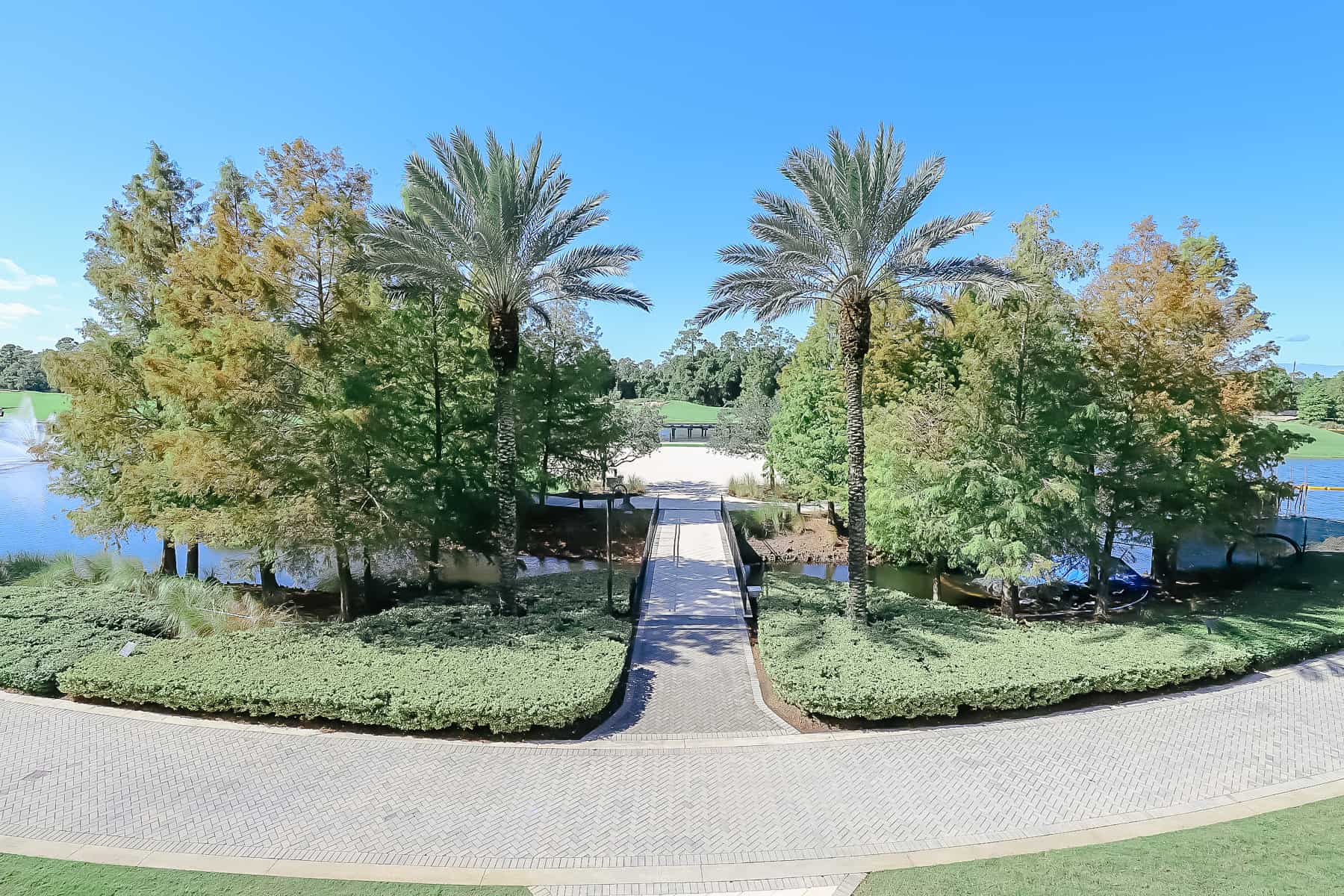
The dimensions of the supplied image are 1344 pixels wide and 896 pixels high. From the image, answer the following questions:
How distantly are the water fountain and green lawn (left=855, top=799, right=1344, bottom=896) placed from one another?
54605mm

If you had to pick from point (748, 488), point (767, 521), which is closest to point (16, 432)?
point (748, 488)

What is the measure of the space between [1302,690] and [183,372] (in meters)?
21.1

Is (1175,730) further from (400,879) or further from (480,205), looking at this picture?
(480,205)

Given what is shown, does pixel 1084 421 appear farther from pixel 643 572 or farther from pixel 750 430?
pixel 750 430

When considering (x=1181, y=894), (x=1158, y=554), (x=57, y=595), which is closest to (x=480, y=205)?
(x=57, y=595)

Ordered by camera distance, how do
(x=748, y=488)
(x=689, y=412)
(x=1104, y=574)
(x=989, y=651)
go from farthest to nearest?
(x=689, y=412) → (x=748, y=488) → (x=1104, y=574) → (x=989, y=651)

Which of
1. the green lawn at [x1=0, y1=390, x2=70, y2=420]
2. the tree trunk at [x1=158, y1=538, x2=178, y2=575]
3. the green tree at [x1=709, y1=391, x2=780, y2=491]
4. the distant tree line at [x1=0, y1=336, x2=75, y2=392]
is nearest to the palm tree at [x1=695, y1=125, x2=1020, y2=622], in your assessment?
the tree trunk at [x1=158, y1=538, x2=178, y2=575]

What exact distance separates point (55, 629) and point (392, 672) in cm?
714

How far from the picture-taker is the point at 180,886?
20.3 ft

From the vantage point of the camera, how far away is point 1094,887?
621cm

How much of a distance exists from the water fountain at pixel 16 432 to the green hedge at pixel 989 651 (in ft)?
168

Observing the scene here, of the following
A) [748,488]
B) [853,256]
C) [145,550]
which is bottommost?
[145,550]

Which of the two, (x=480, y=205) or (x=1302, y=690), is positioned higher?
(x=480, y=205)

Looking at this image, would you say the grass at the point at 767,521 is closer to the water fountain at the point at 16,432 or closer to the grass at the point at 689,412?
the grass at the point at 689,412
